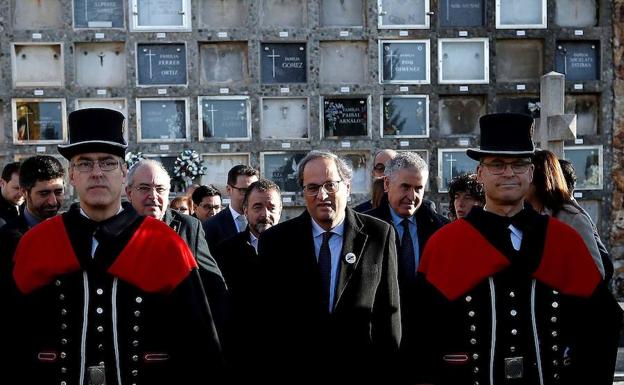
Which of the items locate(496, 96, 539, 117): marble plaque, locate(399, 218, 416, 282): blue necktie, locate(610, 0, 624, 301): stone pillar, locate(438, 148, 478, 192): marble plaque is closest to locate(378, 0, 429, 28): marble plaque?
locate(496, 96, 539, 117): marble plaque

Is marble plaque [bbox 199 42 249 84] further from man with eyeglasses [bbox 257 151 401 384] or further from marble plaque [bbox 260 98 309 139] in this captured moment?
man with eyeglasses [bbox 257 151 401 384]

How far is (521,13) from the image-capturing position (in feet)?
30.1

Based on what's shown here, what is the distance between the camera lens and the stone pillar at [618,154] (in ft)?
29.3

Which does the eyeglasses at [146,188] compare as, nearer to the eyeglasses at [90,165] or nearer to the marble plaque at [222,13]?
the eyeglasses at [90,165]

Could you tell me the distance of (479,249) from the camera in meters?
2.60

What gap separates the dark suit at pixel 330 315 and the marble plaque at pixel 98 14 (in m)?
6.67

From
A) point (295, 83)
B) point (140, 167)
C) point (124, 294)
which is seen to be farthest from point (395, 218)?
point (295, 83)

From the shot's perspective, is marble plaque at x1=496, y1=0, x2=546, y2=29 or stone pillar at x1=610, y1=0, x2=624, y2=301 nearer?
stone pillar at x1=610, y1=0, x2=624, y2=301

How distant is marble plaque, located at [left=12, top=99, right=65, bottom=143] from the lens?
875cm

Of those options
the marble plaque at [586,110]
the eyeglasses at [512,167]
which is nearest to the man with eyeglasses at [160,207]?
the eyeglasses at [512,167]

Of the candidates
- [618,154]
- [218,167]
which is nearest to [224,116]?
[218,167]

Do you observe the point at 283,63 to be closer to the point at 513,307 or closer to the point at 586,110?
the point at 586,110

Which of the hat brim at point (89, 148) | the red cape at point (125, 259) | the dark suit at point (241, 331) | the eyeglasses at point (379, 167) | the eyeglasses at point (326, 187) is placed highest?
the hat brim at point (89, 148)

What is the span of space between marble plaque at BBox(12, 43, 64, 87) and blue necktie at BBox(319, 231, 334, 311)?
677 centimetres
